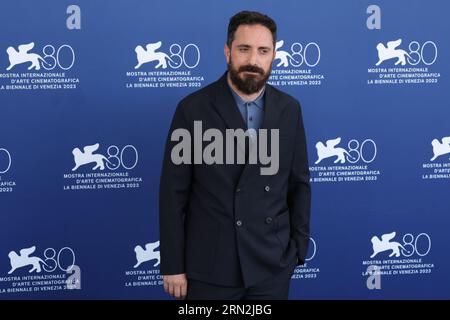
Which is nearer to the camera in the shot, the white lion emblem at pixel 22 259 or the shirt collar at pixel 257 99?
the shirt collar at pixel 257 99

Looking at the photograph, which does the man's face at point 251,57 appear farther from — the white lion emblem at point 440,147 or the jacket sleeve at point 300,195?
the white lion emblem at point 440,147

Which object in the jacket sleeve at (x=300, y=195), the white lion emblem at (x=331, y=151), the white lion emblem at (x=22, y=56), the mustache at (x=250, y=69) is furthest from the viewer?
the white lion emblem at (x=331, y=151)

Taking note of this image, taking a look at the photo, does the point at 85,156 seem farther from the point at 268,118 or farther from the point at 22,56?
the point at 268,118

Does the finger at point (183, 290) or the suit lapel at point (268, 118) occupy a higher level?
the suit lapel at point (268, 118)

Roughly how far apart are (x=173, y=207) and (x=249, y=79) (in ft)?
1.78

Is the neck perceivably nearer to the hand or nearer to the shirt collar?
the shirt collar

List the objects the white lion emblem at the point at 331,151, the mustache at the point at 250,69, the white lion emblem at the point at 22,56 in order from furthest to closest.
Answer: the white lion emblem at the point at 331,151
the white lion emblem at the point at 22,56
the mustache at the point at 250,69

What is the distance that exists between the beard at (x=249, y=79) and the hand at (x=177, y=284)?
28.6 inches

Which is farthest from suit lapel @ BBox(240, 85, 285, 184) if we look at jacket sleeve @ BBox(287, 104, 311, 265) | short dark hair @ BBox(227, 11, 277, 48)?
short dark hair @ BBox(227, 11, 277, 48)

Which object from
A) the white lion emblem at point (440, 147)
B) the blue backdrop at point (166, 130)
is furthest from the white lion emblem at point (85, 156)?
the white lion emblem at point (440, 147)

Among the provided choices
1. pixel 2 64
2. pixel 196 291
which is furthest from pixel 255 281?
pixel 2 64

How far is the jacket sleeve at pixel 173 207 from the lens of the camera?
6.73 feet

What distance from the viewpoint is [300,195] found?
221 centimetres

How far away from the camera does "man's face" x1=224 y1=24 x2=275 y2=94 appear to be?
204 cm
